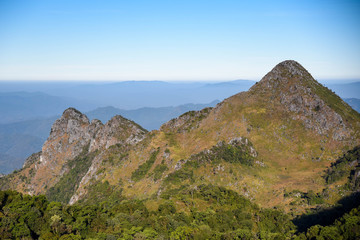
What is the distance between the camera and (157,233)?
131ft

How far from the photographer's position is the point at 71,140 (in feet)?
528

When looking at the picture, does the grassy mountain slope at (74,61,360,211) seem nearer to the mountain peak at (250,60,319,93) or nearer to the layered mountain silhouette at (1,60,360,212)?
the layered mountain silhouette at (1,60,360,212)

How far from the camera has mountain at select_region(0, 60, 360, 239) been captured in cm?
5322

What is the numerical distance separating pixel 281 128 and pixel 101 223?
264 feet

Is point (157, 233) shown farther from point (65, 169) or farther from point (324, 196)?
point (65, 169)

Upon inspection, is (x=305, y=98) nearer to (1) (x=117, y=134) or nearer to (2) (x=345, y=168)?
(2) (x=345, y=168)

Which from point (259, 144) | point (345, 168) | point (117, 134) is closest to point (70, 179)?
point (117, 134)

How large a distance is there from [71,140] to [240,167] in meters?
120

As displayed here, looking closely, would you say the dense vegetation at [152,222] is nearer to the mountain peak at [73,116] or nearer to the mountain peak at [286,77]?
the mountain peak at [286,77]

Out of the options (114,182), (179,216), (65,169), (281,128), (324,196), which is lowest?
(65,169)

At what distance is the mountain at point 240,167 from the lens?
5322 centimetres

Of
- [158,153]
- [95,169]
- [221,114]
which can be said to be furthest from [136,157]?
[221,114]

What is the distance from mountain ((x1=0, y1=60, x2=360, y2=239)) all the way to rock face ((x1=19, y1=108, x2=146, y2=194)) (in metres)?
2.95

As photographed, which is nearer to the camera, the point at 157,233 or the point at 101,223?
the point at 157,233
